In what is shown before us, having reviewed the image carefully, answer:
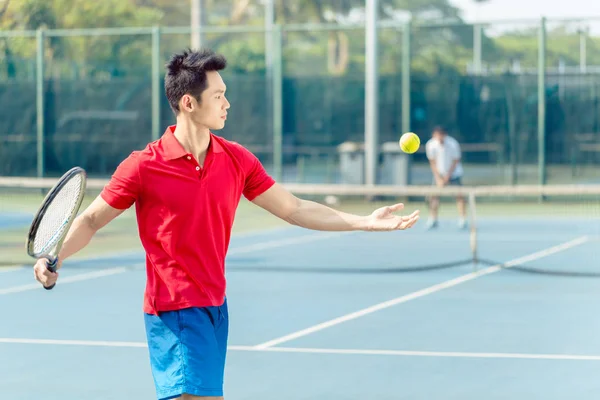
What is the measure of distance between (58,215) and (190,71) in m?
0.73

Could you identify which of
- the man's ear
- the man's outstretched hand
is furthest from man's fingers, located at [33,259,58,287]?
the man's outstretched hand

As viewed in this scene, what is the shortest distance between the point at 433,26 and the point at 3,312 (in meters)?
13.9

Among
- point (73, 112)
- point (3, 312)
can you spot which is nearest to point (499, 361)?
point (3, 312)

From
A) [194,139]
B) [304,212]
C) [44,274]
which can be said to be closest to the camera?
[44,274]

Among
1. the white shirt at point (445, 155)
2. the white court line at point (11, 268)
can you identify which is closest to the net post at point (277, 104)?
the white shirt at point (445, 155)

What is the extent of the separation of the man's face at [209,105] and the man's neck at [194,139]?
1.7 inches

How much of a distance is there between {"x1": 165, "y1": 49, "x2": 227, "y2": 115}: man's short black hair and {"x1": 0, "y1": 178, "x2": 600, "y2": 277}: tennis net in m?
7.94

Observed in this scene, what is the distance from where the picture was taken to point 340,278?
12.0 meters

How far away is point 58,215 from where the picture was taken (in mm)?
4707

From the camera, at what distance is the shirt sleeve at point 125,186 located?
181 inches

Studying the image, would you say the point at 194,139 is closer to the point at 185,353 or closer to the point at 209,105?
the point at 209,105

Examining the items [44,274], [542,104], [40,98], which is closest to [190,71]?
[44,274]

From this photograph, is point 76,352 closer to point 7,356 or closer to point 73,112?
point 7,356

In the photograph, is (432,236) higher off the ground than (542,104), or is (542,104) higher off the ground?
(542,104)
